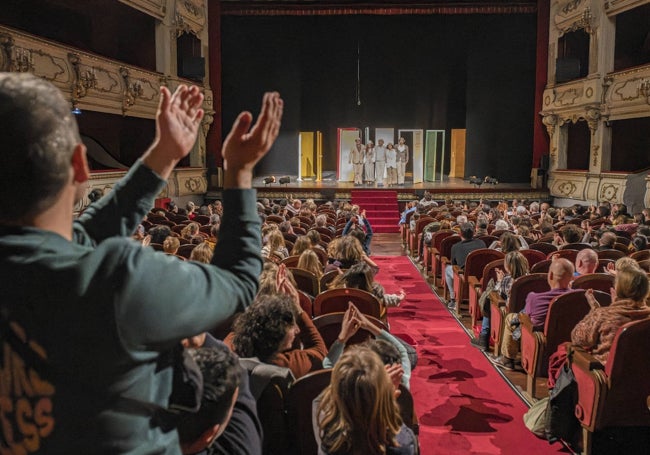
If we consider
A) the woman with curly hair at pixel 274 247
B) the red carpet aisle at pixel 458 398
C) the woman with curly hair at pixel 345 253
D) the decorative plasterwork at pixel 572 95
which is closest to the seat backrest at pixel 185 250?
the woman with curly hair at pixel 274 247

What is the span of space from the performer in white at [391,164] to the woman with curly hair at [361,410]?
635 inches

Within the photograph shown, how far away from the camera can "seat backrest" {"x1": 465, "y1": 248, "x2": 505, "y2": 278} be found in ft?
21.1

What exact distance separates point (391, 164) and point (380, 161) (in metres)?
0.35

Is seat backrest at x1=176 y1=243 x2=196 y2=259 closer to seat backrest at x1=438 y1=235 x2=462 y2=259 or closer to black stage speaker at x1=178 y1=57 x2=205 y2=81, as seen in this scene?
seat backrest at x1=438 y1=235 x2=462 y2=259

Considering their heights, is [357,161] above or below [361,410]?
above

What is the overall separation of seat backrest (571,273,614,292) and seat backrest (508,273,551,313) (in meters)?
0.25

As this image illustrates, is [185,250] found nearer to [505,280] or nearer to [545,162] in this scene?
[505,280]

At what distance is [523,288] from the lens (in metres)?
4.92

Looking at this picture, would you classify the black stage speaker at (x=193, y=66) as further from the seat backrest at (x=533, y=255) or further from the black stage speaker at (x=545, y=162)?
the seat backrest at (x=533, y=255)

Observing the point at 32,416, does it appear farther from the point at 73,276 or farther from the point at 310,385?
the point at 310,385

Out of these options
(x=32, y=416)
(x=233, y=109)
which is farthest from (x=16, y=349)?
(x=233, y=109)

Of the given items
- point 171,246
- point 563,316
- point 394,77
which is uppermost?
point 394,77

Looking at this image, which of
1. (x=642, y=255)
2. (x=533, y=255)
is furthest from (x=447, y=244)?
(x=642, y=255)

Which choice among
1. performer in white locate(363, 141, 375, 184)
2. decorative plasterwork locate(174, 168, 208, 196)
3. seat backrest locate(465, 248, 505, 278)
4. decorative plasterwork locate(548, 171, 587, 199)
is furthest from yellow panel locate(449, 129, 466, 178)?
seat backrest locate(465, 248, 505, 278)
